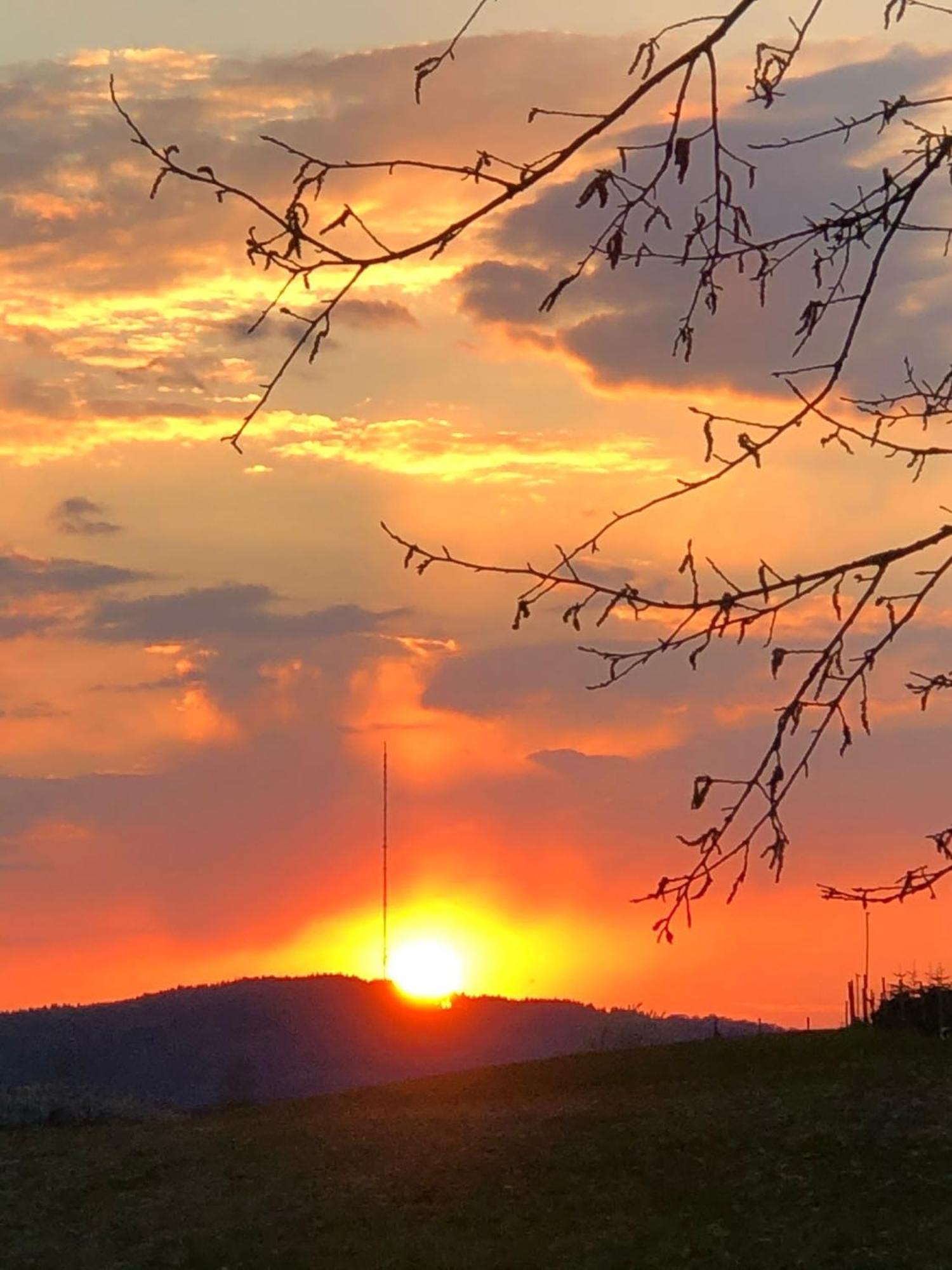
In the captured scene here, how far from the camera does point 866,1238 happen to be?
1206 cm

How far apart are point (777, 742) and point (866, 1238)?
25.8ft

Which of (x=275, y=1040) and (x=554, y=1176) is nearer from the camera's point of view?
(x=554, y=1176)

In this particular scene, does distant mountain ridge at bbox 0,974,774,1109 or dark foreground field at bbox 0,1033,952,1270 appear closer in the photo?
dark foreground field at bbox 0,1033,952,1270

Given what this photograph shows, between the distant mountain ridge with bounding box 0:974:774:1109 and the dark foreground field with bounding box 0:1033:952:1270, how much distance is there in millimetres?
3530

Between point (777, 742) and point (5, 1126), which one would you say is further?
point (5, 1126)

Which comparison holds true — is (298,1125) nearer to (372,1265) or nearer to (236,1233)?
(236,1233)

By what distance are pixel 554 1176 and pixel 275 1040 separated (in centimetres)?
1141

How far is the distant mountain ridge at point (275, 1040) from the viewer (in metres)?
23.5

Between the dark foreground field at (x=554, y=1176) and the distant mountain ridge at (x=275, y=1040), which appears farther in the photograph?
the distant mountain ridge at (x=275, y=1040)

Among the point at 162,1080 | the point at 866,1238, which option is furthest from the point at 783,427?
the point at 162,1080

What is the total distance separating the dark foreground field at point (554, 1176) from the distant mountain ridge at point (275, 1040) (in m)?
3.53

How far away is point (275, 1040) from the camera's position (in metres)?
25.1

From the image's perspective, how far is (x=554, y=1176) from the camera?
14.3 meters

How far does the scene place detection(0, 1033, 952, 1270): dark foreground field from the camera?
495 inches
